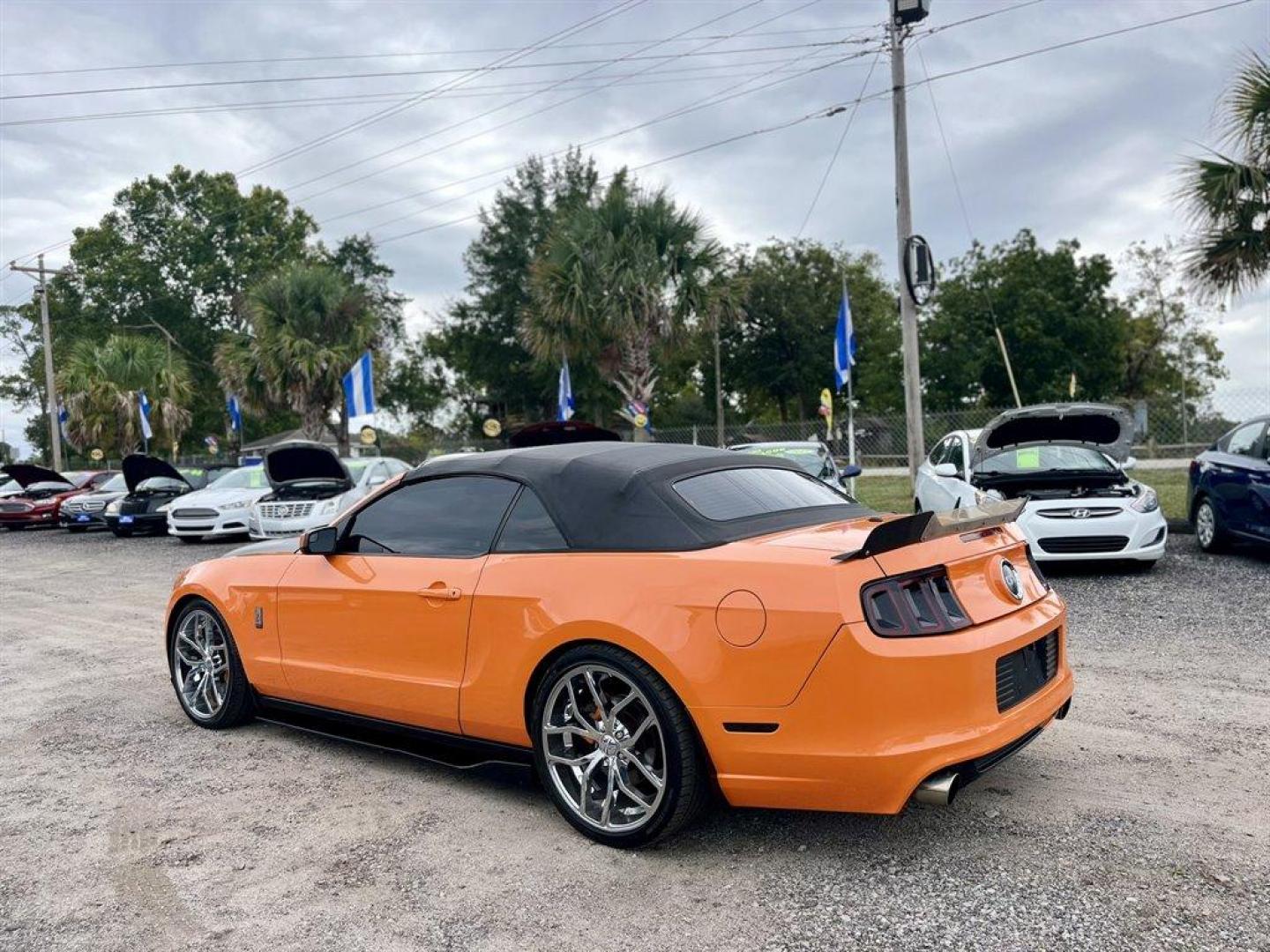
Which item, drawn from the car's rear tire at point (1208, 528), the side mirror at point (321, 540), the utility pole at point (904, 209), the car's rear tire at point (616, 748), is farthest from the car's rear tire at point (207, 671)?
the utility pole at point (904, 209)

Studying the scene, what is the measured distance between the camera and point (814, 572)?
10.5ft

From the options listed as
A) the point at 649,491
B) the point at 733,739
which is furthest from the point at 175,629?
the point at 733,739

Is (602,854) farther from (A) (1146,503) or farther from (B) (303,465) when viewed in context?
(B) (303,465)

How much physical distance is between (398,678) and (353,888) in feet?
3.29

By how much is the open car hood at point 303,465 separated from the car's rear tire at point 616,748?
11563mm

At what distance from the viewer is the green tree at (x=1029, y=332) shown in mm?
42625

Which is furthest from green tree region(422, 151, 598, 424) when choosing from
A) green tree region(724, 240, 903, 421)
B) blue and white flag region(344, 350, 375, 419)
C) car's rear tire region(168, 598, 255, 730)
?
car's rear tire region(168, 598, 255, 730)

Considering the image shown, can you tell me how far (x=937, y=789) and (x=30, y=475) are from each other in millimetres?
26380

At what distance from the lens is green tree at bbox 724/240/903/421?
50250 mm

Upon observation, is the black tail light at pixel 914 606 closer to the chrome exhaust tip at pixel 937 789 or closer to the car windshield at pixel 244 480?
the chrome exhaust tip at pixel 937 789

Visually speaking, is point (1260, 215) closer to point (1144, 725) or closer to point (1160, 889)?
point (1144, 725)

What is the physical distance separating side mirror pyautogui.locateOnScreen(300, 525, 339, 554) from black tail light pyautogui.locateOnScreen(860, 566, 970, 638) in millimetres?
2576

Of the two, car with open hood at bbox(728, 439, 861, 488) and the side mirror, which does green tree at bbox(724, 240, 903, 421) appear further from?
the side mirror

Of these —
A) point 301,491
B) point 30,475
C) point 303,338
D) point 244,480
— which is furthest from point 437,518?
point 303,338
